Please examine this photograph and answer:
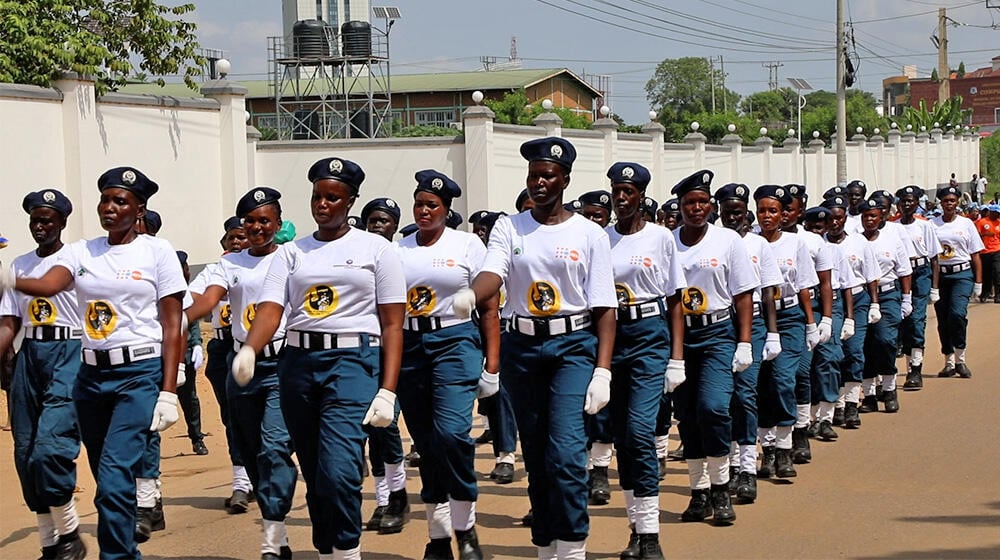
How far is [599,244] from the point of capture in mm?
7043

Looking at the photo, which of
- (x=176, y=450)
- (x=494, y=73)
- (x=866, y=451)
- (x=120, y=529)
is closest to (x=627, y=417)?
(x=120, y=529)

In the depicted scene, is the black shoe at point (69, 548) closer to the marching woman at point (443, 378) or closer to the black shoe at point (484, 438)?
the marching woman at point (443, 378)

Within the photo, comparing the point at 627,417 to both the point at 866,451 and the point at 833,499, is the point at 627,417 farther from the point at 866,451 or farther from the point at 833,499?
the point at 866,451

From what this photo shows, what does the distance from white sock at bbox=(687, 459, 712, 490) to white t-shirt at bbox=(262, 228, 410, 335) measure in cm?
297

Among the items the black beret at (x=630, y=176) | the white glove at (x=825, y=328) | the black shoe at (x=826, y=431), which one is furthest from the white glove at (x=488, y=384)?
the black shoe at (x=826, y=431)

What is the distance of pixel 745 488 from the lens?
9.51 metres

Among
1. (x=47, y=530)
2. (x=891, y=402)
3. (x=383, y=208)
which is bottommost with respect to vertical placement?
(x=891, y=402)

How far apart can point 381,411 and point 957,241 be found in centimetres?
1150

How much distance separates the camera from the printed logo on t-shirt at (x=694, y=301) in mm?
8875

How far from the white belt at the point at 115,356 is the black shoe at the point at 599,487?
12.0 ft

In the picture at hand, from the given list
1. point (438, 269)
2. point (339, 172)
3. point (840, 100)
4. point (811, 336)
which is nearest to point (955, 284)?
point (811, 336)

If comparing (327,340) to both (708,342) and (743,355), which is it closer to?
(708,342)

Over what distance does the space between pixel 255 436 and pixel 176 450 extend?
5.67 metres

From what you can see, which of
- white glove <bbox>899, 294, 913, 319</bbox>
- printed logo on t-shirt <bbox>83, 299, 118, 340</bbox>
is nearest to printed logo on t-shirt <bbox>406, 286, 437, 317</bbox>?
printed logo on t-shirt <bbox>83, 299, 118, 340</bbox>
